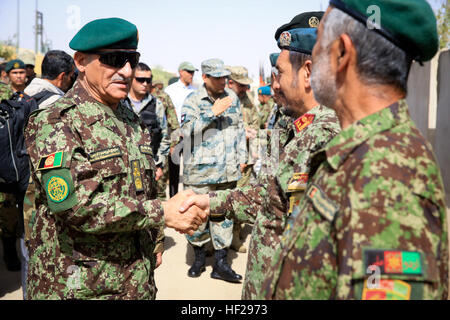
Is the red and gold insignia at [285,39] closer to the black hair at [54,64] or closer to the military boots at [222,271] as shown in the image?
the black hair at [54,64]

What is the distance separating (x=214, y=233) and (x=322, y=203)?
3778 mm

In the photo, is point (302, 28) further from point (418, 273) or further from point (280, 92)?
point (418, 273)

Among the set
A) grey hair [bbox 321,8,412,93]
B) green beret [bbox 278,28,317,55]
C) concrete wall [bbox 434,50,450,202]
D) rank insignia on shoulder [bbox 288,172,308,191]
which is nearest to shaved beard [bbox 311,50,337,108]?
grey hair [bbox 321,8,412,93]

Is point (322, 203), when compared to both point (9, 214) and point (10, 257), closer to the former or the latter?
point (9, 214)

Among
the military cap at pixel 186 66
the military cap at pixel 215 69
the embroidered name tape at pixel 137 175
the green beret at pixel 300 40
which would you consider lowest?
the embroidered name tape at pixel 137 175

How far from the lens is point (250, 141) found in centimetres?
641

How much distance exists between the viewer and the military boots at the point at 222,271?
457cm

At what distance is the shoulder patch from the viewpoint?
1044 mm

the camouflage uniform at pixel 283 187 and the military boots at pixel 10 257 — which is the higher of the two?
the camouflage uniform at pixel 283 187

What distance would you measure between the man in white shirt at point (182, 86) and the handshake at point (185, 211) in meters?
4.92

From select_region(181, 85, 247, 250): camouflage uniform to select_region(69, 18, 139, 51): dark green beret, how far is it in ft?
8.43

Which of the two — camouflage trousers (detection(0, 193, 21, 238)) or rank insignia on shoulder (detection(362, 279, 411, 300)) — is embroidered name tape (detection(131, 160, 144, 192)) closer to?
rank insignia on shoulder (detection(362, 279, 411, 300))

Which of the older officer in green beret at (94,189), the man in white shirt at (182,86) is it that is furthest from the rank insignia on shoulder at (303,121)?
the man in white shirt at (182,86)
